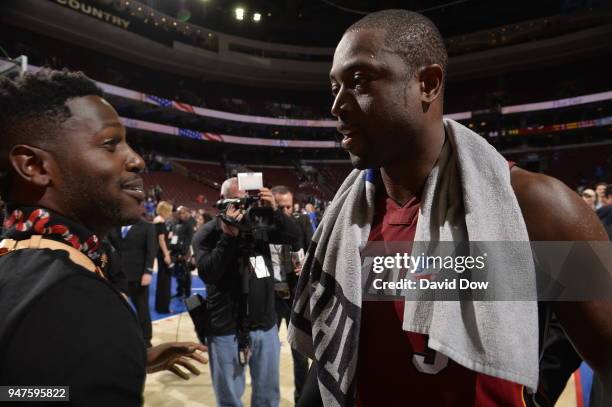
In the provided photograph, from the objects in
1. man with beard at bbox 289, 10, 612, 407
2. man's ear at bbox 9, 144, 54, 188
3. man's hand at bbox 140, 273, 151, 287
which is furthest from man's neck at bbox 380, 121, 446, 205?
man's hand at bbox 140, 273, 151, 287

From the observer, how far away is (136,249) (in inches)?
194

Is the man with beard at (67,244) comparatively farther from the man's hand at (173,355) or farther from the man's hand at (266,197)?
the man's hand at (266,197)

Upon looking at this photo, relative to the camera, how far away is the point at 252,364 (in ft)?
9.62

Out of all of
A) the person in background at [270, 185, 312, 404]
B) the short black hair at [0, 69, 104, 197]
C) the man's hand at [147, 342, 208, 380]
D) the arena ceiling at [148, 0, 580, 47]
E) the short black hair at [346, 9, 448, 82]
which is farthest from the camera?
the arena ceiling at [148, 0, 580, 47]

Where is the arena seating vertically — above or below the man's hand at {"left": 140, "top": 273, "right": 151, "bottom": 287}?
above

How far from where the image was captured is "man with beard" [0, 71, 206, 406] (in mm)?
738

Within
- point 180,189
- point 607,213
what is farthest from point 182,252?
point 180,189

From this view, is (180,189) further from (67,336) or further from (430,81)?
(67,336)

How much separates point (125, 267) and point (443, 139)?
4.68 metres

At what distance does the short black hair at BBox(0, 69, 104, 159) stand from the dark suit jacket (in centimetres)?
406

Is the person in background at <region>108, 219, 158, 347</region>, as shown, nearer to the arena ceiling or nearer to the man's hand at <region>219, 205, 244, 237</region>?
the man's hand at <region>219, 205, 244, 237</region>

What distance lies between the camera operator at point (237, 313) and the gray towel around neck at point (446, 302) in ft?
5.17

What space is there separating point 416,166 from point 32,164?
1100 millimetres

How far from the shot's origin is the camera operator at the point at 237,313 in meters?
2.78
